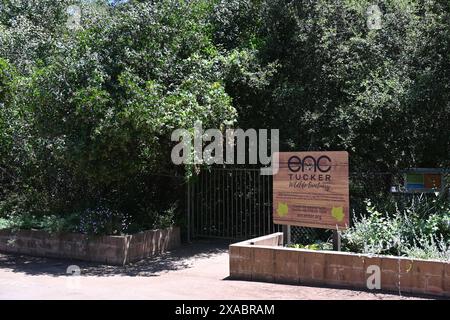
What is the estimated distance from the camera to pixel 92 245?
1082 centimetres

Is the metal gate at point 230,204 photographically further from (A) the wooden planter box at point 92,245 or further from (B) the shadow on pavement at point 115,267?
(A) the wooden planter box at point 92,245

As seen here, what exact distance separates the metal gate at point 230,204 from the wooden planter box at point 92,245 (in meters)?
1.22

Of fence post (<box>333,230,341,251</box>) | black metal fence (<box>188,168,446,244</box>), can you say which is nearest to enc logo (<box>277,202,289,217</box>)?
fence post (<box>333,230,341,251</box>)

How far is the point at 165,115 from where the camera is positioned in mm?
10094

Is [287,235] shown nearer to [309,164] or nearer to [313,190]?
[313,190]

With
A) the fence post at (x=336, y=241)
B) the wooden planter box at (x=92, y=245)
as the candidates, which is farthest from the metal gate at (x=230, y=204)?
the fence post at (x=336, y=241)

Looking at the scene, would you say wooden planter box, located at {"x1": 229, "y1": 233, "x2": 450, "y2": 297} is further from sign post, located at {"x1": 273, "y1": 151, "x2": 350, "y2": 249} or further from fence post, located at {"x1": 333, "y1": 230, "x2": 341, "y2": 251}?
sign post, located at {"x1": 273, "y1": 151, "x2": 350, "y2": 249}

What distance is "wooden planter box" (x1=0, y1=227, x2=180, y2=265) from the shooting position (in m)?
10.6

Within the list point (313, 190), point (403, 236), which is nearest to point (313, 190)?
point (313, 190)

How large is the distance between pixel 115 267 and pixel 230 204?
12.3ft

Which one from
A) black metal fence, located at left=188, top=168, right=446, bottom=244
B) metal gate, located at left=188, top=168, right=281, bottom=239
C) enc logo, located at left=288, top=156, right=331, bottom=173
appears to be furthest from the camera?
metal gate, located at left=188, top=168, right=281, bottom=239

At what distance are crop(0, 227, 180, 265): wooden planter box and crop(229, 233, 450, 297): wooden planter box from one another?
2.62 metres

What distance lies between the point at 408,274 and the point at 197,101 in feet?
17.5
